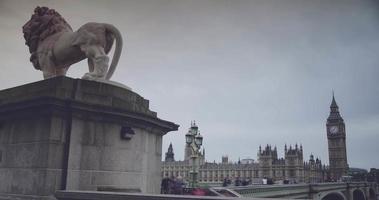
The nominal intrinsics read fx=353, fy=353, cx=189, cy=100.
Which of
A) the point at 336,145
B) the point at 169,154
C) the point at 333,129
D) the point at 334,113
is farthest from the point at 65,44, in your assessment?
the point at 334,113

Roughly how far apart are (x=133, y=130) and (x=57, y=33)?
282 centimetres

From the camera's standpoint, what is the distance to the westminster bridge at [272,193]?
4168 millimetres

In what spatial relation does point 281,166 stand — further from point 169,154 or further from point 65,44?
point 65,44

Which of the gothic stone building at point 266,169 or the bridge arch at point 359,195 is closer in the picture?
the bridge arch at point 359,195

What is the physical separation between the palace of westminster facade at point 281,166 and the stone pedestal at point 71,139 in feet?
338

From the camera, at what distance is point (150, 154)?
6.46 metres

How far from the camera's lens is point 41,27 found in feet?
23.7

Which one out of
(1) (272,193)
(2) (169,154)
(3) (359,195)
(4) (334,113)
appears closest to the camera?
(1) (272,193)

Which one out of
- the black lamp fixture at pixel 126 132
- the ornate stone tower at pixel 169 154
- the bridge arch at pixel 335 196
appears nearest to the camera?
the black lamp fixture at pixel 126 132

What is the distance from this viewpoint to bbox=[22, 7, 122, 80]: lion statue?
6.45 m

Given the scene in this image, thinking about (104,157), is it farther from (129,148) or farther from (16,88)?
(16,88)

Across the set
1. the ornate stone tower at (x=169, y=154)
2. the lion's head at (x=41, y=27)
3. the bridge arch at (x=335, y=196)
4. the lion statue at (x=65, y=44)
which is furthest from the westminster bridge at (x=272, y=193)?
the ornate stone tower at (x=169, y=154)

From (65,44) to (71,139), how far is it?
2.29 metres

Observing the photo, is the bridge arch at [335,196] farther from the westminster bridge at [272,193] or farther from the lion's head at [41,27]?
the lion's head at [41,27]
